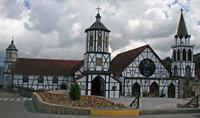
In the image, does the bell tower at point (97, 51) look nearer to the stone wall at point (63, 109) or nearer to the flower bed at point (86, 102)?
the flower bed at point (86, 102)

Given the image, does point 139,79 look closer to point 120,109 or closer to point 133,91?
point 133,91

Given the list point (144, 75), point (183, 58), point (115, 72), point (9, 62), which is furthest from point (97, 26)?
point (9, 62)

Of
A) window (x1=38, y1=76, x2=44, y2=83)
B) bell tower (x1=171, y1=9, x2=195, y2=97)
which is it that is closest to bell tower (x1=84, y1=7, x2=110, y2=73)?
bell tower (x1=171, y1=9, x2=195, y2=97)

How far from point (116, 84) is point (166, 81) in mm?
8624

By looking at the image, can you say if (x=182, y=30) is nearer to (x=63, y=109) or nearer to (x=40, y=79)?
(x=40, y=79)

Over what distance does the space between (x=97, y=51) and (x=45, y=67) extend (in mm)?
17083

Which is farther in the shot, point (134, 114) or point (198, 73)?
point (198, 73)

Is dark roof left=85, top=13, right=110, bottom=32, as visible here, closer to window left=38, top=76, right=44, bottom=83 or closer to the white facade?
the white facade

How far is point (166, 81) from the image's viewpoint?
4675cm

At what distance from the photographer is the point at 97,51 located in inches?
1687

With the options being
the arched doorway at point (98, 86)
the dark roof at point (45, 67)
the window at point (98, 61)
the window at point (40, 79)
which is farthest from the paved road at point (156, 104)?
the window at point (40, 79)

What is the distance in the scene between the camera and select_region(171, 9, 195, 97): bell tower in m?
50.6

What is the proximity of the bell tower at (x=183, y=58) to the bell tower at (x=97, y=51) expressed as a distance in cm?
1376

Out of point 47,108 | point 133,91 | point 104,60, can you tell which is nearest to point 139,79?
point 133,91
